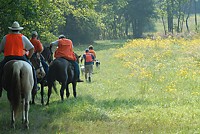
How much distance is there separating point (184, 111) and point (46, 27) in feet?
31.1

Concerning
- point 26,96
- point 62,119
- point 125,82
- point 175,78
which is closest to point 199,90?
point 175,78

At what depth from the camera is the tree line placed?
54.2 ft

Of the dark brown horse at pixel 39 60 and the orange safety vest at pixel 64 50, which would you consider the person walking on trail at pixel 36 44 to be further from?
the orange safety vest at pixel 64 50

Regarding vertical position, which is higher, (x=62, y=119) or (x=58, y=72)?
(x=58, y=72)

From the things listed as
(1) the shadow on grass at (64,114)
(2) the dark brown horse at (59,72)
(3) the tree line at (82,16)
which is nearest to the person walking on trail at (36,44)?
(2) the dark brown horse at (59,72)

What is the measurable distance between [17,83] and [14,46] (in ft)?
3.75

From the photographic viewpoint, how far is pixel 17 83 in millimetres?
10117

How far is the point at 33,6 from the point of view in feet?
54.5

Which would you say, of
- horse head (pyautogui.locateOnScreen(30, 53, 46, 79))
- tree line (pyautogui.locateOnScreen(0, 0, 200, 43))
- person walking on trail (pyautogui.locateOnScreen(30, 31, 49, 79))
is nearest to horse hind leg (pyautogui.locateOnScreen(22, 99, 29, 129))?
Answer: horse head (pyautogui.locateOnScreen(30, 53, 46, 79))

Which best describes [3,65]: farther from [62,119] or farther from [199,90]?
[199,90]

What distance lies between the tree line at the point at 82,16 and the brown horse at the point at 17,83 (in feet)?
18.4

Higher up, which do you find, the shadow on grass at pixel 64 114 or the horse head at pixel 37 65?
the horse head at pixel 37 65

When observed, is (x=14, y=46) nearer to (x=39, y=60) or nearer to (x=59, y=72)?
(x=59, y=72)

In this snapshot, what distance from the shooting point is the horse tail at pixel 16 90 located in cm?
1009
